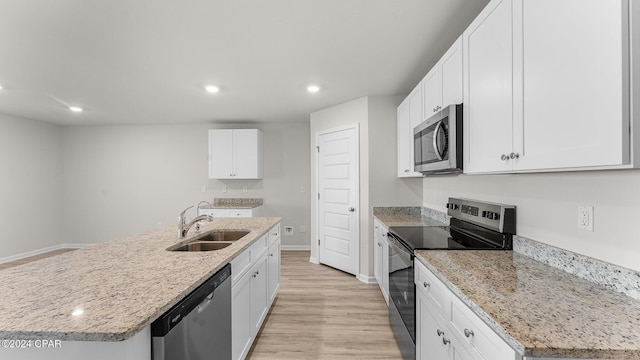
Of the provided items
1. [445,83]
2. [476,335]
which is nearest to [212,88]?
[445,83]

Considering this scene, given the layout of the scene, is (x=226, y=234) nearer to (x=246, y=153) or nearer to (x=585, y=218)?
(x=585, y=218)

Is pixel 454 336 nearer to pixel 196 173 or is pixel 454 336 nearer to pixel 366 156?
pixel 366 156

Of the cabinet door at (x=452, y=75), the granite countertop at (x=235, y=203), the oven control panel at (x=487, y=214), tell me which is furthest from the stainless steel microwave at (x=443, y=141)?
the granite countertop at (x=235, y=203)

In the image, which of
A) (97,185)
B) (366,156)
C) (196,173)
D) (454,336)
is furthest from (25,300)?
(97,185)

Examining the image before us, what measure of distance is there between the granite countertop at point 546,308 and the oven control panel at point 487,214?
28 cm

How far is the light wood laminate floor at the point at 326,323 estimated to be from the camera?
7.00ft

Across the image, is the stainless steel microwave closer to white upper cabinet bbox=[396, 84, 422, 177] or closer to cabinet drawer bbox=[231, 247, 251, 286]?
white upper cabinet bbox=[396, 84, 422, 177]

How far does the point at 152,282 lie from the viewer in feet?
3.89

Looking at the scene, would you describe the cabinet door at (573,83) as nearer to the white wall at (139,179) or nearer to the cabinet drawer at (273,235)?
the cabinet drawer at (273,235)

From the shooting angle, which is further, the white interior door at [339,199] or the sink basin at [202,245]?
the white interior door at [339,199]

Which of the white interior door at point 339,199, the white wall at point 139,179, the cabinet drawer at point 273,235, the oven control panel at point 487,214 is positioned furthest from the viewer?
the white wall at point 139,179

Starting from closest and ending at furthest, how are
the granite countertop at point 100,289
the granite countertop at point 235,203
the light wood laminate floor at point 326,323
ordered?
the granite countertop at point 100,289 < the light wood laminate floor at point 326,323 < the granite countertop at point 235,203

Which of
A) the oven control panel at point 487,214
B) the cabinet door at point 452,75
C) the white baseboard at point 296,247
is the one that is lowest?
the white baseboard at point 296,247

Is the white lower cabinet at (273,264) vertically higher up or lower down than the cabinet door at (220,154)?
lower down
